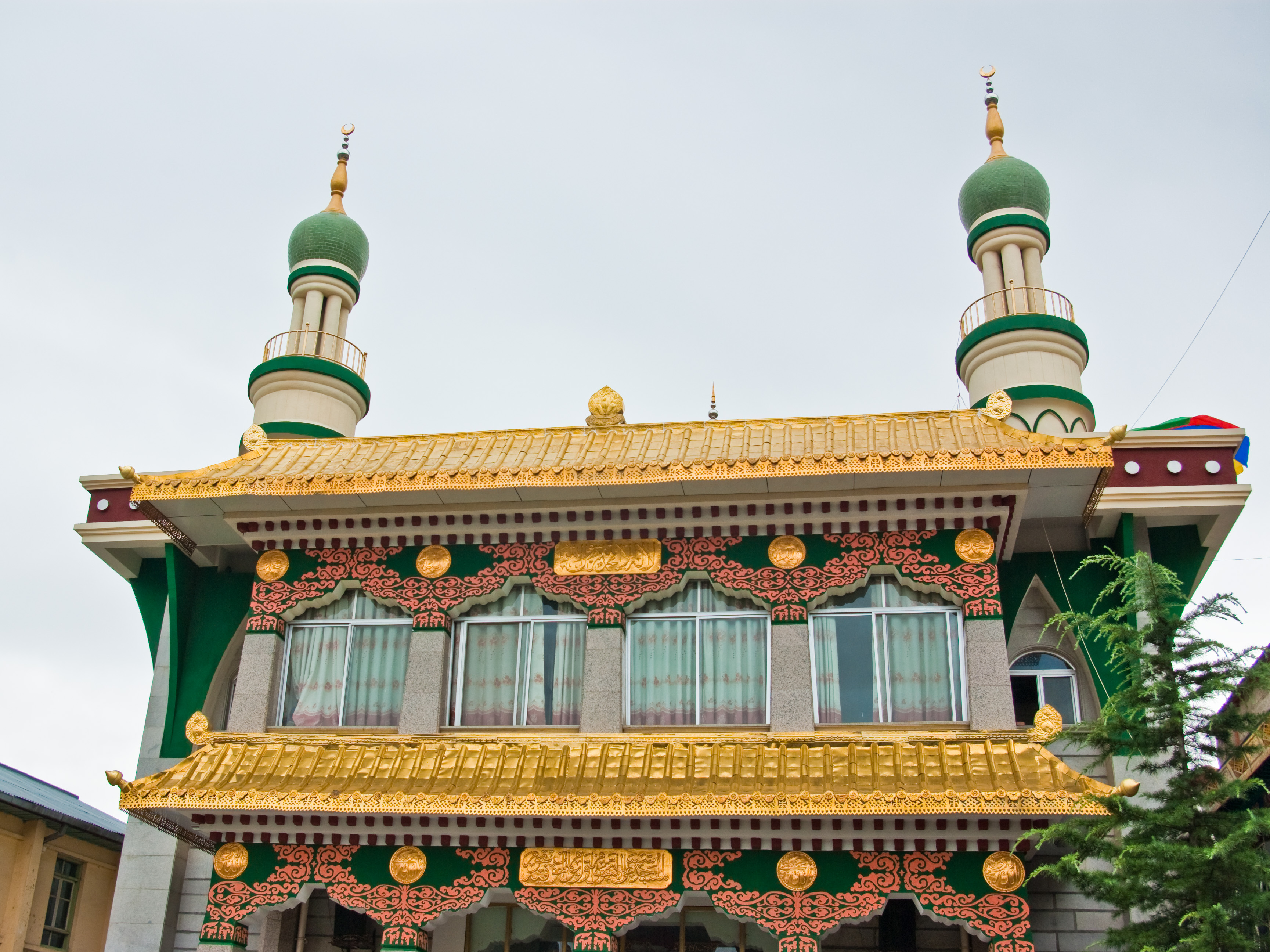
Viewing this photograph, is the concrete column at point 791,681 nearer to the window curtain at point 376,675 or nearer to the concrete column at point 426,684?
the concrete column at point 426,684

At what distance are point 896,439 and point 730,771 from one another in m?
5.20

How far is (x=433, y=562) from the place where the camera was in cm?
1895

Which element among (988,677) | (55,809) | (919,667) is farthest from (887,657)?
(55,809)

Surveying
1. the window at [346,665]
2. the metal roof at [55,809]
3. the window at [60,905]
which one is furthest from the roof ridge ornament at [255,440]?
the window at [60,905]

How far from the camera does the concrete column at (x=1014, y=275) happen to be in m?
26.7

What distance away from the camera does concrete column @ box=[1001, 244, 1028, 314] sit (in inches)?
1052

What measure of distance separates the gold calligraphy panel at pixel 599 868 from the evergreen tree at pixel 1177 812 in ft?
15.3

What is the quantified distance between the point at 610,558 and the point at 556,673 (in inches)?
68.4

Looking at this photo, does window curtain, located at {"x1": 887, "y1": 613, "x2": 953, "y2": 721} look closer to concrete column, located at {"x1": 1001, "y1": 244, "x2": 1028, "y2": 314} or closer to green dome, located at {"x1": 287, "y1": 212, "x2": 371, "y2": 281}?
concrete column, located at {"x1": 1001, "y1": 244, "x2": 1028, "y2": 314}

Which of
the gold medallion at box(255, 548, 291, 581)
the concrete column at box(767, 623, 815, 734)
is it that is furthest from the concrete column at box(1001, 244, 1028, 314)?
the gold medallion at box(255, 548, 291, 581)

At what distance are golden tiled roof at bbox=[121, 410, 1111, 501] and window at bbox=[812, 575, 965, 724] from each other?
1.94 meters

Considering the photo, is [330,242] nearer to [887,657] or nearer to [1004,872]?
[887,657]

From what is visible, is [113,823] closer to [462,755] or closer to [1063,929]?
[462,755]

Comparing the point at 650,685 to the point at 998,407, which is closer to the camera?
the point at 650,685
